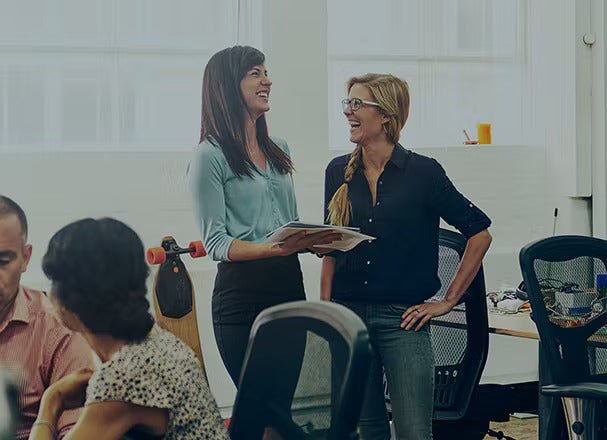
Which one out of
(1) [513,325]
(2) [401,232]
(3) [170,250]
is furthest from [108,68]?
(1) [513,325]

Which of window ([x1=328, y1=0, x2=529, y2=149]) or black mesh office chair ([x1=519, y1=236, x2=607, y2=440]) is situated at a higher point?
window ([x1=328, y1=0, x2=529, y2=149])

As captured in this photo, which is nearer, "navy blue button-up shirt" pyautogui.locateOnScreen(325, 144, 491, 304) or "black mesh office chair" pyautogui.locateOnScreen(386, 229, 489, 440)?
"navy blue button-up shirt" pyautogui.locateOnScreen(325, 144, 491, 304)

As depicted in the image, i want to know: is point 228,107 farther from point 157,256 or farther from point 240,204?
point 157,256

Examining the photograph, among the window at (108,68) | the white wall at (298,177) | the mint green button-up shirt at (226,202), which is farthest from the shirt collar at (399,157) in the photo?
the window at (108,68)

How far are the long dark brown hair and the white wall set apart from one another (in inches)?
52.8

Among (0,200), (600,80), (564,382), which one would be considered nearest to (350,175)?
(564,382)

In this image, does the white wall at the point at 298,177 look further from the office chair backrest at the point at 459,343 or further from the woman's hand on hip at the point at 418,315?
the woman's hand on hip at the point at 418,315

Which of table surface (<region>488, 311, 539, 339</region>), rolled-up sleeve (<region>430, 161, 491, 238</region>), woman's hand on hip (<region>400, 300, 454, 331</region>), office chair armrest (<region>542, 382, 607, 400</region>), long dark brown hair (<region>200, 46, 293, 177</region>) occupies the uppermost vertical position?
long dark brown hair (<region>200, 46, 293, 177</region>)

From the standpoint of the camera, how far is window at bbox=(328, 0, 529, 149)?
15.5ft

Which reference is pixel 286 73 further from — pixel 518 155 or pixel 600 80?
pixel 600 80

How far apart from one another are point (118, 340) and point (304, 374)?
0.30m

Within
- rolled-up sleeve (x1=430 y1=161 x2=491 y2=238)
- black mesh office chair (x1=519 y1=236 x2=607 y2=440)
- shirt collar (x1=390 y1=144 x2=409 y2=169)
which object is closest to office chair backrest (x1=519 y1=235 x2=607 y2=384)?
black mesh office chair (x1=519 y1=236 x2=607 y2=440)

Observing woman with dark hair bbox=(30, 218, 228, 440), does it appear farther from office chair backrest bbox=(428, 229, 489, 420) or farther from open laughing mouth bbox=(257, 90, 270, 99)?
office chair backrest bbox=(428, 229, 489, 420)

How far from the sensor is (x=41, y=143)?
4035 millimetres
